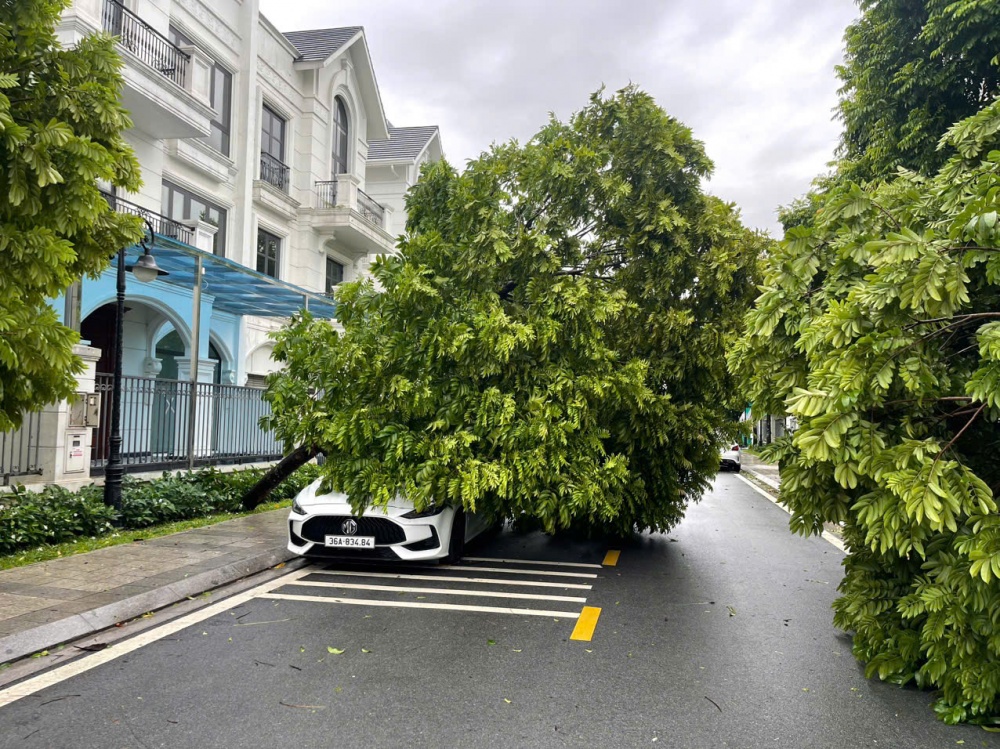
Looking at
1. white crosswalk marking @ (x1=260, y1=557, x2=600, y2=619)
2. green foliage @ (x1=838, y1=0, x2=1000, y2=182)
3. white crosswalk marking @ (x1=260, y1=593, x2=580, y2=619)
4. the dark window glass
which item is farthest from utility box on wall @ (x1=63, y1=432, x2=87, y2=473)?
green foliage @ (x1=838, y1=0, x2=1000, y2=182)

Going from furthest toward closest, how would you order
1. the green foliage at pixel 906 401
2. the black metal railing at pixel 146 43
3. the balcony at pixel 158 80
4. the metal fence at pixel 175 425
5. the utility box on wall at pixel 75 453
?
the black metal railing at pixel 146 43, the balcony at pixel 158 80, the metal fence at pixel 175 425, the utility box on wall at pixel 75 453, the green foliage at pixel 906 401

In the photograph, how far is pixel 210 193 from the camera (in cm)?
1630

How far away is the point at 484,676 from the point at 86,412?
25.4 ft

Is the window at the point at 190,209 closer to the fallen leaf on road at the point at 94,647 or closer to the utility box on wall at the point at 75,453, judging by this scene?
the utility box on wall at the point at 75,453

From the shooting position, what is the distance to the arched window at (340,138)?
21984 mm

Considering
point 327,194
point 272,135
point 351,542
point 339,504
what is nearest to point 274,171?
point 272,135

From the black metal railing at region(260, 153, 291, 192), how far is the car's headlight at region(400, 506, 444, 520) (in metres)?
13.6

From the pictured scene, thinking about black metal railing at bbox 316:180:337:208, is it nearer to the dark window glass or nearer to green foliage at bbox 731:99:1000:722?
the dark window glass

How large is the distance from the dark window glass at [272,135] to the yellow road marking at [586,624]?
634 inches

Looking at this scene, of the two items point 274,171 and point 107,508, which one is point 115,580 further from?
point 274,171

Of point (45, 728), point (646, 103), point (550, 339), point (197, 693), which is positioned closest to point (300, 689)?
point (197, 693)

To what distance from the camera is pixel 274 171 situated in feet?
62.4

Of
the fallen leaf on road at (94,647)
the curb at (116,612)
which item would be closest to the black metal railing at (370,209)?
the curb at (116,612)

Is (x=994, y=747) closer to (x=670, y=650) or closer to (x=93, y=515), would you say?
(x=670, y=650)
